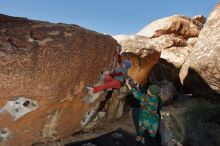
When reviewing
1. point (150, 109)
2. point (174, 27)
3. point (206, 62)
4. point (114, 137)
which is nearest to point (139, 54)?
point (206, 62)

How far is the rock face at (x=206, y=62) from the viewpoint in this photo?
788 cm

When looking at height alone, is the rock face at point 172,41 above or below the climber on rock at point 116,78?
above

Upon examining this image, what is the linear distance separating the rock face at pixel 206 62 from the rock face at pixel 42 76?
4.17 m

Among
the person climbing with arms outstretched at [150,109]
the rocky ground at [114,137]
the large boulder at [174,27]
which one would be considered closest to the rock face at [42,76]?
the rocky ground at [114,137]

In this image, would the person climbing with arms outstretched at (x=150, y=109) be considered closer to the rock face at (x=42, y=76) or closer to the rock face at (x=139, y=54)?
the rock face at (x=42, y=76)

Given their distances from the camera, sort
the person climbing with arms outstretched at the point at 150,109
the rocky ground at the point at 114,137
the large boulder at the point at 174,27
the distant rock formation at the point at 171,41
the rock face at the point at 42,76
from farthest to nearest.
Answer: the large boulder at the point at 174,27
the distant rock formation at the point at 171,41
the rocky ground at the point at 114,137
the person climbing with arms outstretched at the point at 150,109
the rock face at the point at 42,76

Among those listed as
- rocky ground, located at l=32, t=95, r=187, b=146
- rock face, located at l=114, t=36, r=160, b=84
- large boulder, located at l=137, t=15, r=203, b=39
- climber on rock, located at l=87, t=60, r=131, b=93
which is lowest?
rocky ground, located at l=32, t=95, r=187, b=146

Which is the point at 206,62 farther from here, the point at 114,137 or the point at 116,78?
the point at 114,137

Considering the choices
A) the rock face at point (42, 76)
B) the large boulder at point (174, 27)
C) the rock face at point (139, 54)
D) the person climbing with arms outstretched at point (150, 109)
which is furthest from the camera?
the large boulder at point (174, 27)

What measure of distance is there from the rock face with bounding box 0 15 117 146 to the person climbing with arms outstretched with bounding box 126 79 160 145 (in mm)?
982

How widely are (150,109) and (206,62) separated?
13.4 ft

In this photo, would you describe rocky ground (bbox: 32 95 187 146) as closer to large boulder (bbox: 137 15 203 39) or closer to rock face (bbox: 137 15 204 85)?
rock face (bbox: 137 15 204 85)

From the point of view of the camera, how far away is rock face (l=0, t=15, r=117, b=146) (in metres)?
4.05

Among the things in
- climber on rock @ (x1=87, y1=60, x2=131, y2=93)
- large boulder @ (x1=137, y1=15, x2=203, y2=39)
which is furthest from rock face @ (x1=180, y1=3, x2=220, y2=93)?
climber on rock @ (x1=87, y1=60, x2=131, y2=93)
